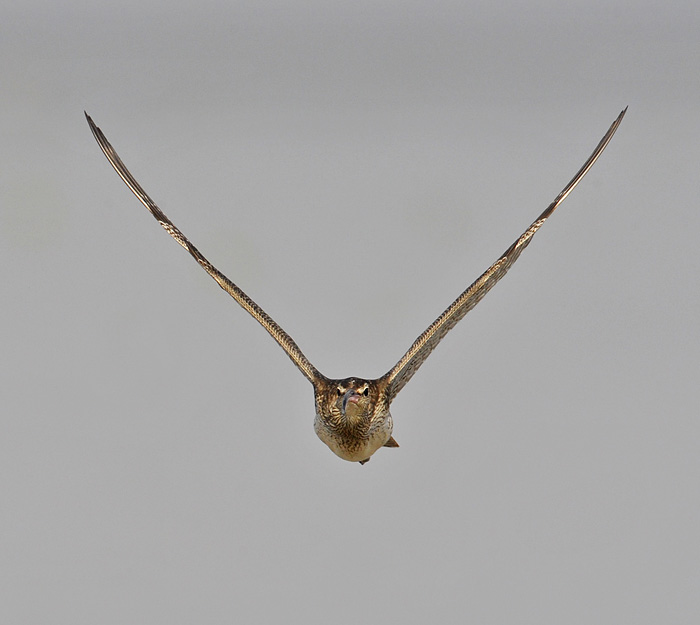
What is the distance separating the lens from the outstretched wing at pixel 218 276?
8.66 m

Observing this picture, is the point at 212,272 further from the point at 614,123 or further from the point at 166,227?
the point at 614,123

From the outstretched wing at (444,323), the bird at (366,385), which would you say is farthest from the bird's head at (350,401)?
the outstretched wing at (444,323)

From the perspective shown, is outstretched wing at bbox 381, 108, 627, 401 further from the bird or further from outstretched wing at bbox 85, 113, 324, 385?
outstretched wing at bbox 85, 113, 324, 385

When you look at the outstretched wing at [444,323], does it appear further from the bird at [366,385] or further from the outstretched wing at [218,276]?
the outstretched wing at [218,276]

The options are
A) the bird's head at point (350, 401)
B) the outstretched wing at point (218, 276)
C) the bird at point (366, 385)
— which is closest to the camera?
the bird's head at point (350, 401)

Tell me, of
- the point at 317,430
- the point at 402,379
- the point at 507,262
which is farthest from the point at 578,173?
the point at 317,430

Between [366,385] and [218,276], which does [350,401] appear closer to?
[366,385]

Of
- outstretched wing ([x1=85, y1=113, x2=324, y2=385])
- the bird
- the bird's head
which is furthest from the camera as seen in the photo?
outstretched wing ([x1=85, y1=113, x2=324, y2=385])

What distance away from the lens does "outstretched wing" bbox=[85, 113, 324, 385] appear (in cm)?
866

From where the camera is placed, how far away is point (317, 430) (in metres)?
8.66

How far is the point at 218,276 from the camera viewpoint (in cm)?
899

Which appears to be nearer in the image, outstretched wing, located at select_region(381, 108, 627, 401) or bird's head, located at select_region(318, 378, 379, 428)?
bird's head, located at select_region(318, 378, 379, 428)

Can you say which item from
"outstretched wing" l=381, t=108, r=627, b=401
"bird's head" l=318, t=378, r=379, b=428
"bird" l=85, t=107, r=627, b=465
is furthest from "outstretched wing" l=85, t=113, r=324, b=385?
"outstretched wing" l=381, t=108, r=627, b=401

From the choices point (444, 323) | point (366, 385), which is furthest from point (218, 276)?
point (444, 323)
